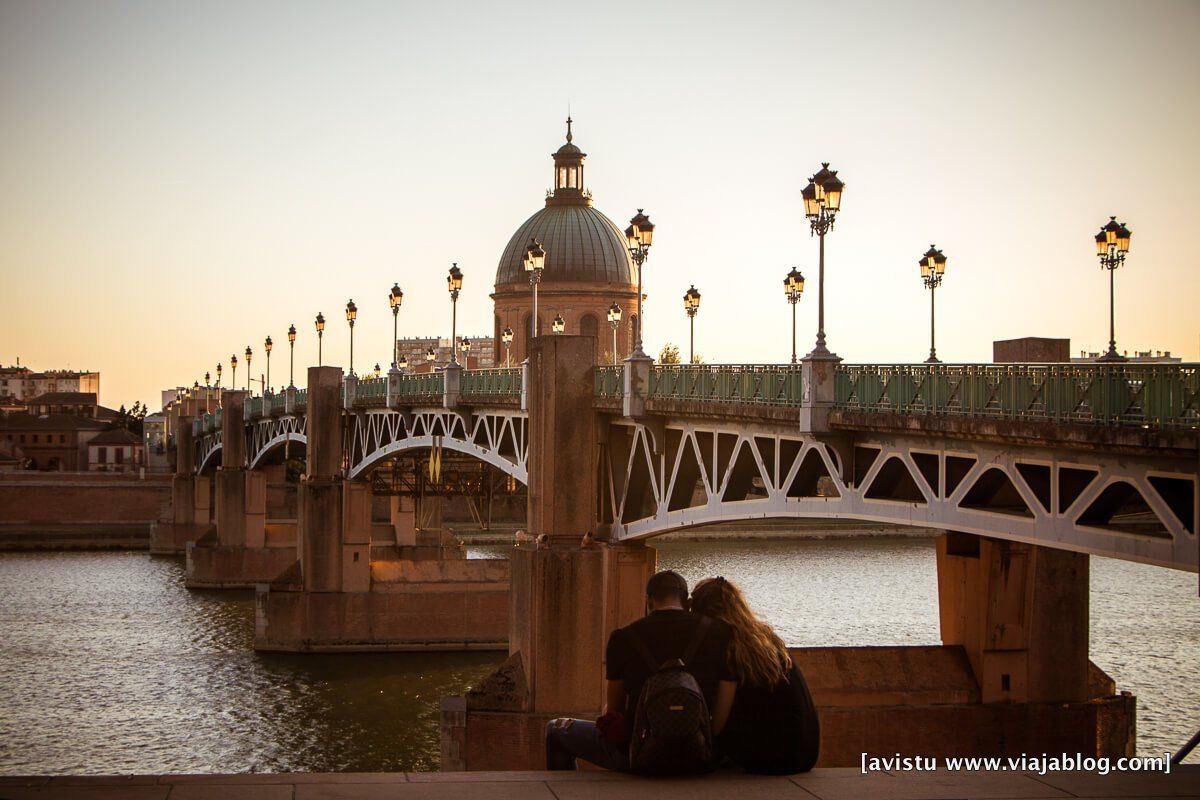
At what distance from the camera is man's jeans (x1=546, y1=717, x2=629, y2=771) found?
9961 mm

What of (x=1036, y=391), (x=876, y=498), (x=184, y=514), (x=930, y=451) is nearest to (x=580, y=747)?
(x=1036, y=391)

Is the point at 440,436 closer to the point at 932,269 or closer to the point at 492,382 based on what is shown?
the point at 492,382

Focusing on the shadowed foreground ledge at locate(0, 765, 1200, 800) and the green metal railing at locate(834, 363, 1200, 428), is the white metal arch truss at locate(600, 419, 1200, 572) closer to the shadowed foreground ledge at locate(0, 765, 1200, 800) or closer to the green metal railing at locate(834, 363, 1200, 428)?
the green metal railing at locate(834, 363, 1200, 428)

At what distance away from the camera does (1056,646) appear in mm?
24797

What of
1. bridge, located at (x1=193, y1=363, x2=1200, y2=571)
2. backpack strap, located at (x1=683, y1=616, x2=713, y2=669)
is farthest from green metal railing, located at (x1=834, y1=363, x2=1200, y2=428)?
backpack strap, located at (x1=683, y1=616, x2=713, y2=669)

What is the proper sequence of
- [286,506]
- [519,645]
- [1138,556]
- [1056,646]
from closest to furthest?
[1138,556], [1056,646], [519,645], [286,506]

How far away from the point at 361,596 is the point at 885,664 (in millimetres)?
23132

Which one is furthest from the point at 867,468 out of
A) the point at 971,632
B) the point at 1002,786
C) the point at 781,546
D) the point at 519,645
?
the point at 781,546

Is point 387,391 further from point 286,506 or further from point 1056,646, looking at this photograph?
point 286,506

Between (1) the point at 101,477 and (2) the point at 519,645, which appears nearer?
(2) the point at 519,645

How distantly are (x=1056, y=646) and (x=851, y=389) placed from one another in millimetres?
7966

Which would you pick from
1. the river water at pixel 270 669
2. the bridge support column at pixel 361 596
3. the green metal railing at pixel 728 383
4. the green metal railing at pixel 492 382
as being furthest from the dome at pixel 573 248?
the green metal railing at pixel 728 383

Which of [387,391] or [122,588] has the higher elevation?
[387,391]

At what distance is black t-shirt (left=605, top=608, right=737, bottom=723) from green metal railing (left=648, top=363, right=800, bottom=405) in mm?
11153
